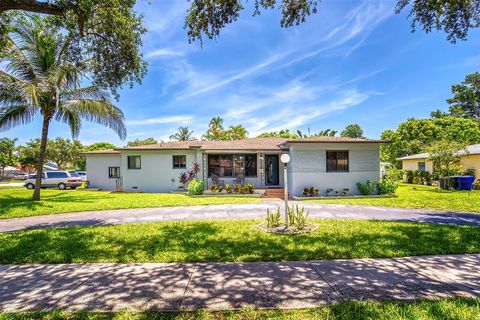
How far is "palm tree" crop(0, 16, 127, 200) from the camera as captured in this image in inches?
505

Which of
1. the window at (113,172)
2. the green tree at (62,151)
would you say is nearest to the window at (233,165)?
the window at (113,172)

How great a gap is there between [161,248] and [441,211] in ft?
38.4

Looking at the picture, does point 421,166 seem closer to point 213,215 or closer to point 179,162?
point 179,162

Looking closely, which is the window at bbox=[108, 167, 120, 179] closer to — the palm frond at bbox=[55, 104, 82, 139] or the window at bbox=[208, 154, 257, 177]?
the palm frond at bbox=[55, 104, 82, 139]

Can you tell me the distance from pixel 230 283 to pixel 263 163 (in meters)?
15.5

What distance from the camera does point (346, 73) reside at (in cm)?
1825

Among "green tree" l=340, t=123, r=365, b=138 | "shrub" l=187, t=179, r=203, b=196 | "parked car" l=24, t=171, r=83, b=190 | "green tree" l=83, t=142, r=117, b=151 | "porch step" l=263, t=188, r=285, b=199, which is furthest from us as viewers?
"green tree" l=340, t=123, r=365, b=138

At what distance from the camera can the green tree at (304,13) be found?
7.59m

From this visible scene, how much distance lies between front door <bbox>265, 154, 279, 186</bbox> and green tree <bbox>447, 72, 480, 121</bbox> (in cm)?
4882

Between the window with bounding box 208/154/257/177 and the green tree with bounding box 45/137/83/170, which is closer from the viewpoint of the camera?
the window with bounding box 208/154/257/177

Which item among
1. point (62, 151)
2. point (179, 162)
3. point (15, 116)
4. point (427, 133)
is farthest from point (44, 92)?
point (62, 151)

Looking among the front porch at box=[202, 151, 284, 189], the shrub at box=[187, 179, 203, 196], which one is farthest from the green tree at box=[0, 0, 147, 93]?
the front porch at box=[202, 151, 284, 189]

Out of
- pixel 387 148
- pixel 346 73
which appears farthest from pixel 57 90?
pixel 387 148

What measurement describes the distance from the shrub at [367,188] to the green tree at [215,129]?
2855 cm
